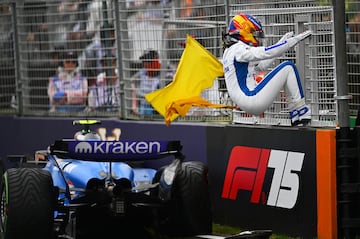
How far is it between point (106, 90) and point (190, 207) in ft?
13.2

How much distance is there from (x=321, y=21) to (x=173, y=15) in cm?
274

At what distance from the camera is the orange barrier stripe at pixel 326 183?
9.62m

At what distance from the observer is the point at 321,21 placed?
10.1 metres

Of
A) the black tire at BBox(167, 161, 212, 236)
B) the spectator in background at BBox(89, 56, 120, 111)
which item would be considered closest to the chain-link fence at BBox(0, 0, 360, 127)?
the spectator in background at BBox(89, 56, 120, 111)

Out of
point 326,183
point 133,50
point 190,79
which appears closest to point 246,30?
point 190,79

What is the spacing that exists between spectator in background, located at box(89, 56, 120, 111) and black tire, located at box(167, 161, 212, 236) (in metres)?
3.56

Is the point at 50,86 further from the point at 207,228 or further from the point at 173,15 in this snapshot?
the point at 207,228

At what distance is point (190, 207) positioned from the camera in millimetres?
10039

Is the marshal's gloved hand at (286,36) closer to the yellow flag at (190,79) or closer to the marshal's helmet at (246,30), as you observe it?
the marshal's helmet at (246,30)

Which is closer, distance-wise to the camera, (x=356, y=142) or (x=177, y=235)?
(x=356, y=142)

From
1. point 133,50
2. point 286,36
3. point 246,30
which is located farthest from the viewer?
point 133,50

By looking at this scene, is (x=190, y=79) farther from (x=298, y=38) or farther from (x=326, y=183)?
(x=326, y=183)

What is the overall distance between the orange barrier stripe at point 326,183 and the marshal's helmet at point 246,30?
129cm

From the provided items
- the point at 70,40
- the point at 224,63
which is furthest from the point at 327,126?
the point at 70,40
